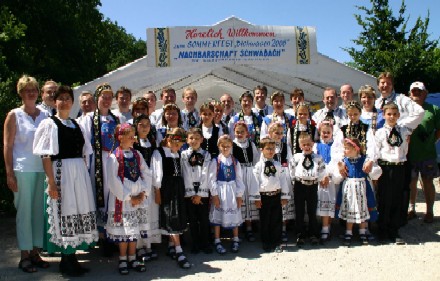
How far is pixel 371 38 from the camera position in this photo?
55.9ft

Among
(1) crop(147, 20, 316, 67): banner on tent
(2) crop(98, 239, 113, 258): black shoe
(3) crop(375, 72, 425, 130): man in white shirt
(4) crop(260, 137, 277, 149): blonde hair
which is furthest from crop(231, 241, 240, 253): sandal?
(1) crop(147, 20, 316, 67): banner on tent

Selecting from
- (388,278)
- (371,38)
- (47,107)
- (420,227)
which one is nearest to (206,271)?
(388,278)

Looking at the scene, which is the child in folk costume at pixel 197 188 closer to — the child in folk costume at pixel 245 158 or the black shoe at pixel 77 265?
the child in folk costume at pixel 245 158

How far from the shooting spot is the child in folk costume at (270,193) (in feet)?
16.3

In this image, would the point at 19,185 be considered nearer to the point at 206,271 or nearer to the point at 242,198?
the point at 206,271

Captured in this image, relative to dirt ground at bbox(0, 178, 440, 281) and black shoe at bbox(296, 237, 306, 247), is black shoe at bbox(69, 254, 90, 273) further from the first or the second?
black shoe at bbox(296, 237, 306, 247)

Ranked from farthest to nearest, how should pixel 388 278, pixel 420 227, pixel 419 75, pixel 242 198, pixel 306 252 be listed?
pixel 419 75
pixel 420 227
pixel 242 198
pixel 306 252
pixel 388 278

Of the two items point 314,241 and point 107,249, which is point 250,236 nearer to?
point 314,241

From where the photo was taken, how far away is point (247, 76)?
814 cm

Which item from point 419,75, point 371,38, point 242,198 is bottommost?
point 242,198

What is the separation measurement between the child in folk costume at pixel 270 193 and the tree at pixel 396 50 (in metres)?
12.0

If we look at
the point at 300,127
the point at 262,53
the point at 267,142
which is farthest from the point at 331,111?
the point at 262,53

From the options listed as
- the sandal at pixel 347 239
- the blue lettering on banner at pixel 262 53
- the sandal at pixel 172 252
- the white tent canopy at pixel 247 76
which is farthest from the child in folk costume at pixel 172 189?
the blue lettering on banner at pixel 262 53

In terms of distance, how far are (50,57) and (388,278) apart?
1275cm
